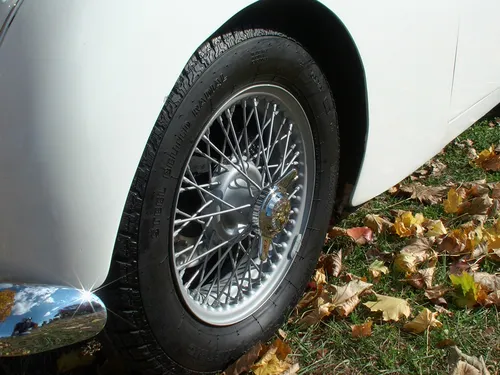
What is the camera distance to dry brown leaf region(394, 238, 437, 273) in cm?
248

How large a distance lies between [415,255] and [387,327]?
0.41 metres

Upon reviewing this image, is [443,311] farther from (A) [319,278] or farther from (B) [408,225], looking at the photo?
(B) [408,225]

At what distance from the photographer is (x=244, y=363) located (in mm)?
2029

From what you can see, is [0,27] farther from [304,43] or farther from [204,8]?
[304,43]

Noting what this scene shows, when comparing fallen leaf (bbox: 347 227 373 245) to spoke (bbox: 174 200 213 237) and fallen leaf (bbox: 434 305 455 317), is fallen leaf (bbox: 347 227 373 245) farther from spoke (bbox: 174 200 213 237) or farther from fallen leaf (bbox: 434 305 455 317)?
spoke (bbox: 174 200 213 237)

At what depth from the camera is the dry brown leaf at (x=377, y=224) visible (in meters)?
2.77

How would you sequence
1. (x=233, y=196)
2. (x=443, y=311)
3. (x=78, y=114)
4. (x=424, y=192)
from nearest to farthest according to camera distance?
(x=78, y=114) → (x=233, y=196) → (x=443, y=311) → (x=424, y=192)

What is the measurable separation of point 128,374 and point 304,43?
3.59 ft

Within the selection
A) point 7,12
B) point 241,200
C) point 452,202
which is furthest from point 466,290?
point 7,12

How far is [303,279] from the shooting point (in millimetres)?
2248

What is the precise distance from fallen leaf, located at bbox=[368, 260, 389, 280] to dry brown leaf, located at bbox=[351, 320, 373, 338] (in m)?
0.32

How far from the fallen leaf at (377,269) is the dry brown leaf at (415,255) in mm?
48

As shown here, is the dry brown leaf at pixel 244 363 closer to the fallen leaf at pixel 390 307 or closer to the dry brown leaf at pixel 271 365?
the dry brown leaf at pixel 271 365

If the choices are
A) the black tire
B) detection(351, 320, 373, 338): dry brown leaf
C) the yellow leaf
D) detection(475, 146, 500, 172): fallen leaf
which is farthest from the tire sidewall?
detection(475, 146, 500, 172): fallen leaf
